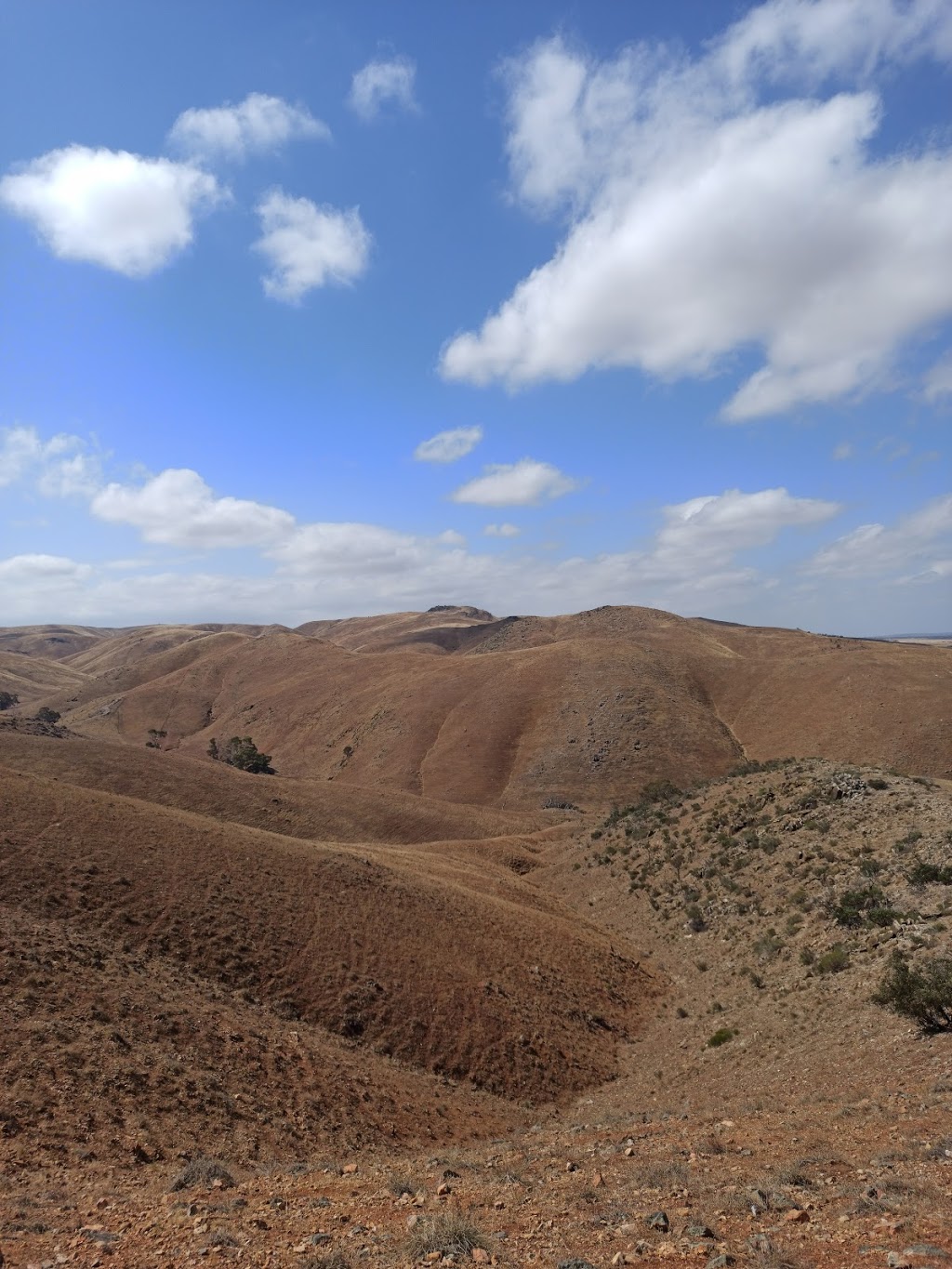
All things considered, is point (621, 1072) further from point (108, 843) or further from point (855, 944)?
point (108, 843)

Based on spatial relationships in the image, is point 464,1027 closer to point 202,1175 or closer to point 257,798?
point 202,1175

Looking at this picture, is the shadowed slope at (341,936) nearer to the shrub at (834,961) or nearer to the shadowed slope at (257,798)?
the shrub at (834,961)

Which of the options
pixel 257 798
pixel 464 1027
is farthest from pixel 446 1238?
pixel 257 798

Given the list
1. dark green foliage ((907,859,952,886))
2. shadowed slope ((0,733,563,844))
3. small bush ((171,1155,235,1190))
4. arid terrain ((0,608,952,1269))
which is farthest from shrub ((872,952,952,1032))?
shadowed slope ((0,733,563,844))

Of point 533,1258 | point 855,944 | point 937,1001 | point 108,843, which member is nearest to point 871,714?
point 855,944

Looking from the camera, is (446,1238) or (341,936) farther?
(341,936)

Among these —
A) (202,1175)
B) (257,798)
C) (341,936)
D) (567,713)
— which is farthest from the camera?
(567,713)

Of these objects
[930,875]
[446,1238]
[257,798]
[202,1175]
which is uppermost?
[446,1238]
